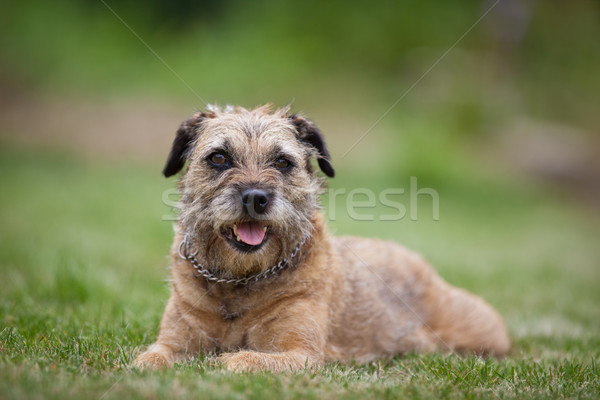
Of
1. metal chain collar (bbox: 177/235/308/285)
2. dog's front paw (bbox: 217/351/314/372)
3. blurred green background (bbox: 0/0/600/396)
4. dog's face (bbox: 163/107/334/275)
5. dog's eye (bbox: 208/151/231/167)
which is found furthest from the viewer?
blurred green background (bbox: 0/0/600/396)

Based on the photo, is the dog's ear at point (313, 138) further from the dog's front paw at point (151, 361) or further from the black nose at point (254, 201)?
the dog's front paw at point (151, 361)

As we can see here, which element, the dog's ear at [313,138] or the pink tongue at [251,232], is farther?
the dog's ear at [313,138]

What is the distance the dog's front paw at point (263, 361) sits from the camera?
377cm

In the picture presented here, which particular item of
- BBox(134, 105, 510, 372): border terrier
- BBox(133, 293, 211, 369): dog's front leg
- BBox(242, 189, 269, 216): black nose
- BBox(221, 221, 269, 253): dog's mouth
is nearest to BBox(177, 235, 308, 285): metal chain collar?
BBox(134, 105, 510, 372): border terrier

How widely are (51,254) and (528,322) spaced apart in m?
5.68

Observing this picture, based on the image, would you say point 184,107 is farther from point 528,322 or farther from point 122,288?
point 528,322

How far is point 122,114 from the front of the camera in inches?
702

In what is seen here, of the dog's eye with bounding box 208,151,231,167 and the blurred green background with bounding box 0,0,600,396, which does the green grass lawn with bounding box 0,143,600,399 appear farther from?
the dog's eye with bounding box 208,151,231,167

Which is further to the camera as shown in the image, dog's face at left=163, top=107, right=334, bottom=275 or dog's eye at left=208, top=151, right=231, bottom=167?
dog's eye at left=208, top=151, right=231, bottom=167

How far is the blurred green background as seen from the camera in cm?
682

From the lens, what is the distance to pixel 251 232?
4.29 m

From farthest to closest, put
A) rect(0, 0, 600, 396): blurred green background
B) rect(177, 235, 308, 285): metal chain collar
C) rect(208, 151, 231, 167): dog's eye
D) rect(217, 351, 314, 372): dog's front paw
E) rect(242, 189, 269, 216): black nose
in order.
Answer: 1. rect(0, 0, 600, 396): blurred green background
2. rect(208, 151, 231, 167): dog's eye
3. rect(177, 235, 308, 285): metal chain collar
4. rect(242, 189, 269, 216): black nose
5. rect(217, 351, 314, 372): dog's front paw

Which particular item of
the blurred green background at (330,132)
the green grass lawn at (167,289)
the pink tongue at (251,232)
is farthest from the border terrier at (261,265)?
the blurred green background at (330,132)

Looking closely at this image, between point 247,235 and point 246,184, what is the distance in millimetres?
363
